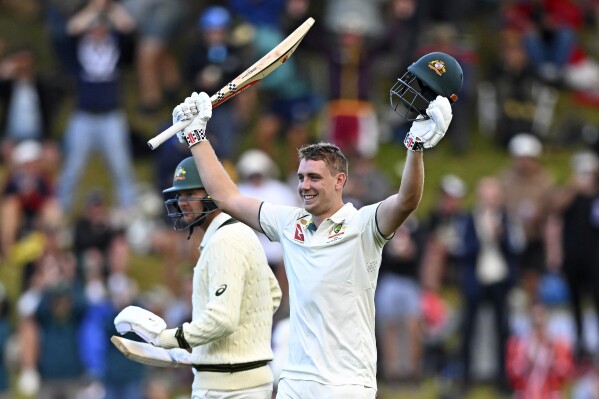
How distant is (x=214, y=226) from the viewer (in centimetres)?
896

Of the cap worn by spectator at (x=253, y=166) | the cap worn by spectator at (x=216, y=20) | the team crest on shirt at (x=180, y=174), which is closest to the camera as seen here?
the team crest on shirt at (x=180, y=174)

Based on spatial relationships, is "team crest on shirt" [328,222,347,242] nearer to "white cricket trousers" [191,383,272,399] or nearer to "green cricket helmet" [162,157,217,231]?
"green cricket helmet" [162,157,217,231]

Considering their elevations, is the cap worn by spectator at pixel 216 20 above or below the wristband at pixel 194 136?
above

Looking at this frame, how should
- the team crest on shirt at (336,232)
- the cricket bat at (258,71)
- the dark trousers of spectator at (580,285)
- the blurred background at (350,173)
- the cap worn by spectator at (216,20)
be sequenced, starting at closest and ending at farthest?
the team crest on shirt at (336,232) < the cricket bat at (258,71) < the blurred background at (350,173) < the dark trousers of spectator at (580,285) < the cap worn by spectator at (216,20)

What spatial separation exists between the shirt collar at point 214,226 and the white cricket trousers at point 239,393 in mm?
921

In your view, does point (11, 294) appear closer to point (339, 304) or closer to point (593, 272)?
point (593, 272)

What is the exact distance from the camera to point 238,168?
57.9 feet

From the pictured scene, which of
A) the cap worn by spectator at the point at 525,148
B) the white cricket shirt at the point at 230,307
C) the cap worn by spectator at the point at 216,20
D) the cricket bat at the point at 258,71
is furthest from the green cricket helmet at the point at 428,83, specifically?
the cap worn by spectator at the point at 216,20

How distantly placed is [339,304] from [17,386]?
884cm

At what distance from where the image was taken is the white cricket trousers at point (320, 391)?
26.2ft

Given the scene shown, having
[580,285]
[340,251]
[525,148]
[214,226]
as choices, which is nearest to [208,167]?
[214,226]

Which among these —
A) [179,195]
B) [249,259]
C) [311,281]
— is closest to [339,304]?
[311,281]

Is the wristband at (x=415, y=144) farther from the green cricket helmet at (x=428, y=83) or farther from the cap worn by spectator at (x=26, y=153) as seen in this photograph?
the cap worn by spectator at (x=26, y=153)

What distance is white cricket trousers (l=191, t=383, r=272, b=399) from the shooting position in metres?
8.79
